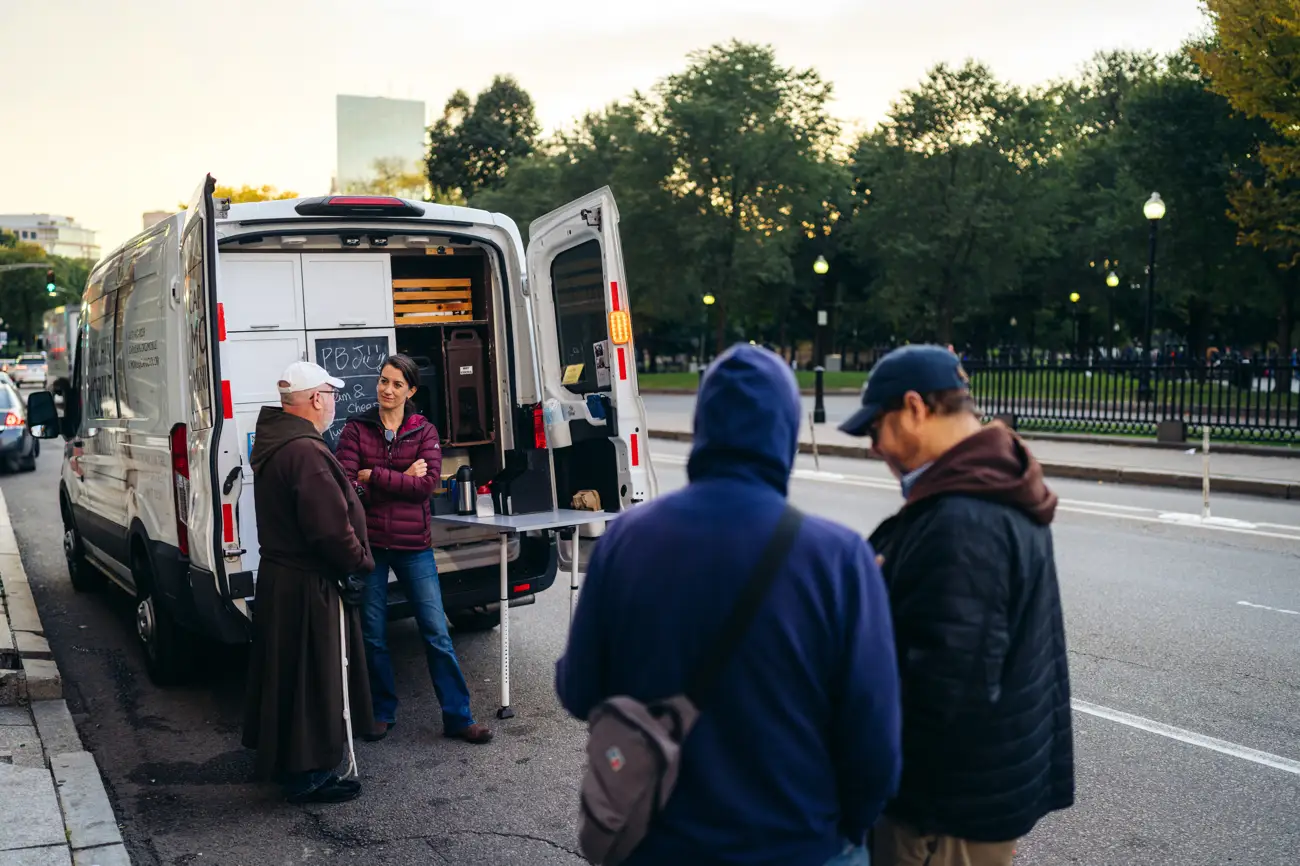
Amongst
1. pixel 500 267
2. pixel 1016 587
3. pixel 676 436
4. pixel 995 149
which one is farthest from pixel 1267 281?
pixel 1016 587

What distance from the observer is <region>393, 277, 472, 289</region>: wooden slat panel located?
7.70 meters

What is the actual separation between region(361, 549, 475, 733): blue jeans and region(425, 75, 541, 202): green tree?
68.8 metres

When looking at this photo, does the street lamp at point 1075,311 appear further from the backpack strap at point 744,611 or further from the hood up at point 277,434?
the backpack strap at point 744,611

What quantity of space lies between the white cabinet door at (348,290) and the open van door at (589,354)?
1159 millimetres

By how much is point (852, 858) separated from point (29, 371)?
67.9m

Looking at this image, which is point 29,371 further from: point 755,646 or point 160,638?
point 755,646

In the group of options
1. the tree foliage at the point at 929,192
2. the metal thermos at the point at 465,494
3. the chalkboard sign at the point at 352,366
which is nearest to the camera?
the metal thermos at the point at 465,494

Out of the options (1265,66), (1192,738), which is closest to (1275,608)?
(1192,738)

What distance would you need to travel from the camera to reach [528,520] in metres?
6.13

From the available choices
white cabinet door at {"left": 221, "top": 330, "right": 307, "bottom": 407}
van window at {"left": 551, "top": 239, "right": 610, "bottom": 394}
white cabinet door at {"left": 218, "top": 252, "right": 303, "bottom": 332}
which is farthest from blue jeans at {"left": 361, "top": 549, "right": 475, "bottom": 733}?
white cabinet door at {"left": 218, "top": 252, "right": 303, "bottom": 332}

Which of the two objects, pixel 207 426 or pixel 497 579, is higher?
pixel 207 426

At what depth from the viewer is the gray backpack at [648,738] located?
201 centimetres

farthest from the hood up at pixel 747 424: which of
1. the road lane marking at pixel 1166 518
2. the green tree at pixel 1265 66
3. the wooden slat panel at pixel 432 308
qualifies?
the green tree at pixel 1265 66

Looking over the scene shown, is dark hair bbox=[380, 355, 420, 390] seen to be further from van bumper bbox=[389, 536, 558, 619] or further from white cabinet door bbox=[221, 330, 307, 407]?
white cabinet door bbox=[221, 330, 307, 407]
